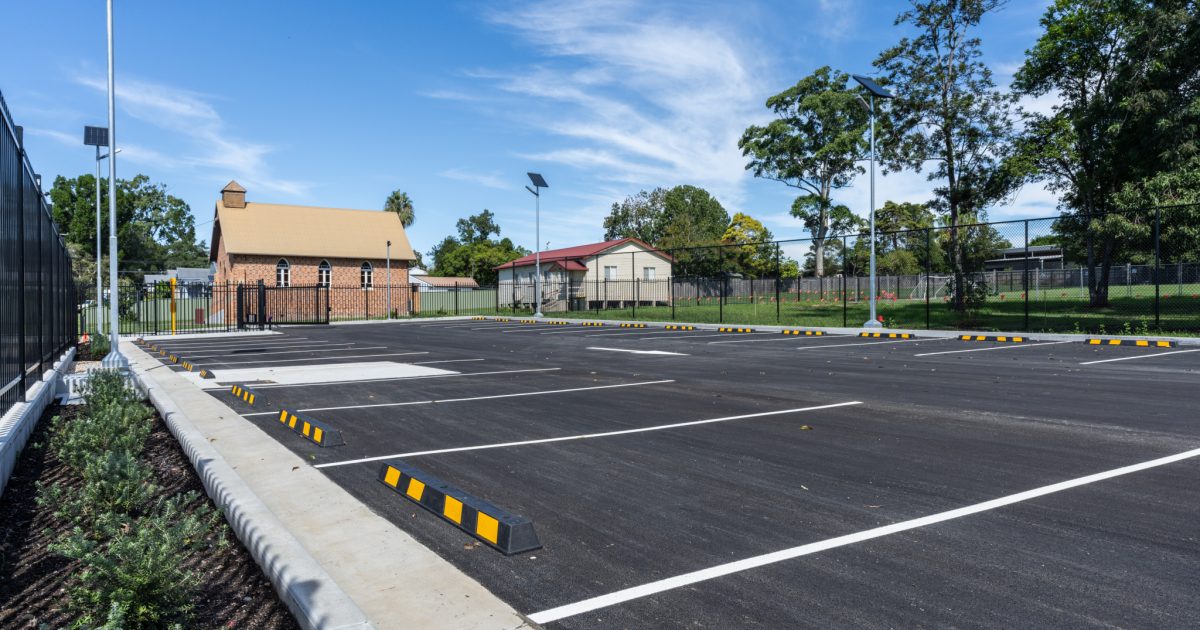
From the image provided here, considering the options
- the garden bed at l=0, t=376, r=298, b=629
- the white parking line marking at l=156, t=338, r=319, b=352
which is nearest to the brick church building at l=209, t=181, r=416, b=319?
the white parking line marking at l=156, t=338, r=319, b=352

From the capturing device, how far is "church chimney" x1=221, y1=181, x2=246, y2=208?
48.8m

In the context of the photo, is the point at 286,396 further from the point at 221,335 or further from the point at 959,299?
the point at 959,299

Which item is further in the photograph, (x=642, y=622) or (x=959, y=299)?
(x=959, y=299)

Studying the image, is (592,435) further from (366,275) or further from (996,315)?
(366,275)

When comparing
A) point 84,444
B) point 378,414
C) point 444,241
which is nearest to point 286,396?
point 378,414

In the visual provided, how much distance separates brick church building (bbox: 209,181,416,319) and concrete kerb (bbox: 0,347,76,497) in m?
38.4

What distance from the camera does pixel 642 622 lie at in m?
3.15

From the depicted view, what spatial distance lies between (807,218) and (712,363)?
3746 centimetres

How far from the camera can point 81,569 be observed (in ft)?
12.7

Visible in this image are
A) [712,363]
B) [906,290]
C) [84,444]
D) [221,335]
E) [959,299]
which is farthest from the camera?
[906,290]

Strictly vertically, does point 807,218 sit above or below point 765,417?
above

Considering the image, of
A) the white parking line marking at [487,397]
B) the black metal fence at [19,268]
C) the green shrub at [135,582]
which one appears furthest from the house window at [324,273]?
the green shrub at [135,582]

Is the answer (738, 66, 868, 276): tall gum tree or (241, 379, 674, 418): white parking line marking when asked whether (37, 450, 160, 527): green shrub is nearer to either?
(241, 379, 674, 418): white parking line marking

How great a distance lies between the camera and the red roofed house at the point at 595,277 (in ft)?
164
